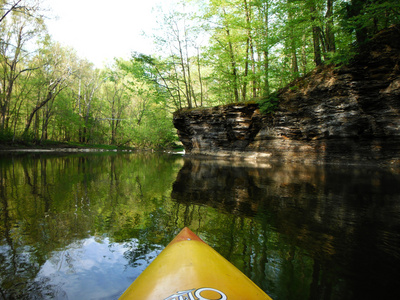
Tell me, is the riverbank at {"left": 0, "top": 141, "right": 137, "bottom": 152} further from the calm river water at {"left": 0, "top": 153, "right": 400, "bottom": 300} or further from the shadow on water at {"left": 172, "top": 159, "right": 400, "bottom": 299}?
the shadow on water at {"left": 172, "top": 159, "right": 400, "bottom": 299}

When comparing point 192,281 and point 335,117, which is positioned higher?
point 335,117

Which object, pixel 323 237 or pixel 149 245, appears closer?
pixel 149 245

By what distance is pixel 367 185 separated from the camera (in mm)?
6547

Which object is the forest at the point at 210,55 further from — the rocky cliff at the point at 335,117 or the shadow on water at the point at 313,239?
the shadow on water at the point at 313,239

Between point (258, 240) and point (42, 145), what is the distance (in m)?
33.5

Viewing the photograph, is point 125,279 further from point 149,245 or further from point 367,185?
point 367,185

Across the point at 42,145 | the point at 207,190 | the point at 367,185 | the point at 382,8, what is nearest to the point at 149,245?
the point at 207,190

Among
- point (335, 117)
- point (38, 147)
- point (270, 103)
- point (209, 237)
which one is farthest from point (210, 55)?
point (38, 147)

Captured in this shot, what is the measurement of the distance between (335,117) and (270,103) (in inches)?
177

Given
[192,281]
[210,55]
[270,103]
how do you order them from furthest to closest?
1. [210,55]
2. [270,103]
3. [192,281]

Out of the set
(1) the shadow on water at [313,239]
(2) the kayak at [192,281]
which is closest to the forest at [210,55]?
(1) the shadow on water at [313,239]

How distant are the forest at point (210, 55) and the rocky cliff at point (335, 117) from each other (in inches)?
41.4

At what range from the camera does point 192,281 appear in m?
1.39

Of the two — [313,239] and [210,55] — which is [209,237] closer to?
[313,239]
